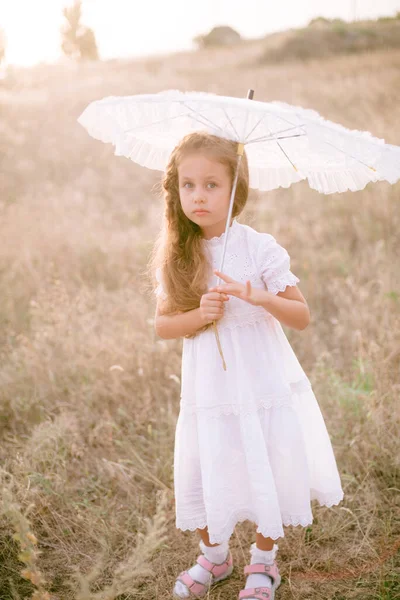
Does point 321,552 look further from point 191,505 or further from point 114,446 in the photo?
point 114,446

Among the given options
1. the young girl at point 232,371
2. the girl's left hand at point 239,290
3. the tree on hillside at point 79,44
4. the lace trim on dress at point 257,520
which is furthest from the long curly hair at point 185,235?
the tree on hillside at point 79,44

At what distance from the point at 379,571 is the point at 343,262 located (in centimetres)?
317

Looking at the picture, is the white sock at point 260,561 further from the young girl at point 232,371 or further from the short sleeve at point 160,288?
the short sleeve at point 160,288

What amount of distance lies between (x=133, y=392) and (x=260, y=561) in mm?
1572

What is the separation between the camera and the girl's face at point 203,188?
197 centimetres

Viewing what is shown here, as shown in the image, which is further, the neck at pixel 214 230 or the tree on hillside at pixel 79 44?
the tree on hillside at pixel 79 44

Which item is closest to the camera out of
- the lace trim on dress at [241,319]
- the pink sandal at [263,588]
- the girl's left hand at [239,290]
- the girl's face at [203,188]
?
the girl's left hand at [239,290]

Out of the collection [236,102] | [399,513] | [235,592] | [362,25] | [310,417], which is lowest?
[235,592]

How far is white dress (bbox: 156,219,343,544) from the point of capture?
79.4 inches

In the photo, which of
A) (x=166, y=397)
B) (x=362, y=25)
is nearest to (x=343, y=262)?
(x=166, y=397)

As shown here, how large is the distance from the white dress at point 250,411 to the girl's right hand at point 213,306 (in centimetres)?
16

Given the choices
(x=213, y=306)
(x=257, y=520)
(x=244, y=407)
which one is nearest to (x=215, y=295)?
(x=213, y=306)

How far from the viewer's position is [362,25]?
20562 millimetres

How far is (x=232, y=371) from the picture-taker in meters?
2.06
